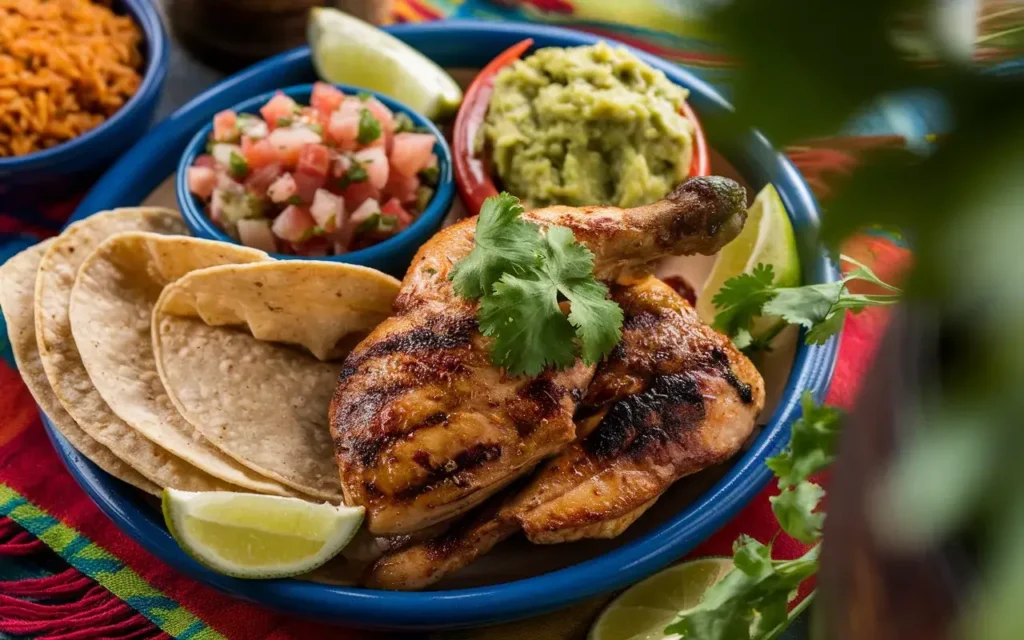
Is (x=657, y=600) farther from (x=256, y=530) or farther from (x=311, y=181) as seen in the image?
(x=311, y=181)

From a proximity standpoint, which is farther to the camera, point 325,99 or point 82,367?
point 325,99

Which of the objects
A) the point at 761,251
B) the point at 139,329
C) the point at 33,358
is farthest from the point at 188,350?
the point at 761,251

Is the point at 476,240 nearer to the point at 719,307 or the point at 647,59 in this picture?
the point at 719,307

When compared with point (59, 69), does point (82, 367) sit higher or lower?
lower

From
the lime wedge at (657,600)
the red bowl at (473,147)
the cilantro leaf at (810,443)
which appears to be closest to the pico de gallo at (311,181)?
the red bowl at (473,147)

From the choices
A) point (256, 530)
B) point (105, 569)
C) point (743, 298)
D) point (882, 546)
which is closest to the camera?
point (882, 546)

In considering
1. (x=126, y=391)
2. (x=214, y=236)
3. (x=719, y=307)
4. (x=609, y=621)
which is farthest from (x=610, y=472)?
(x=214, y=236)

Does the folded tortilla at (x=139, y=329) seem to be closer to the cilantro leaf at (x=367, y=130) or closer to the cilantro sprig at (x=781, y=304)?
the cilantro leaf at (x=367, y=130)
